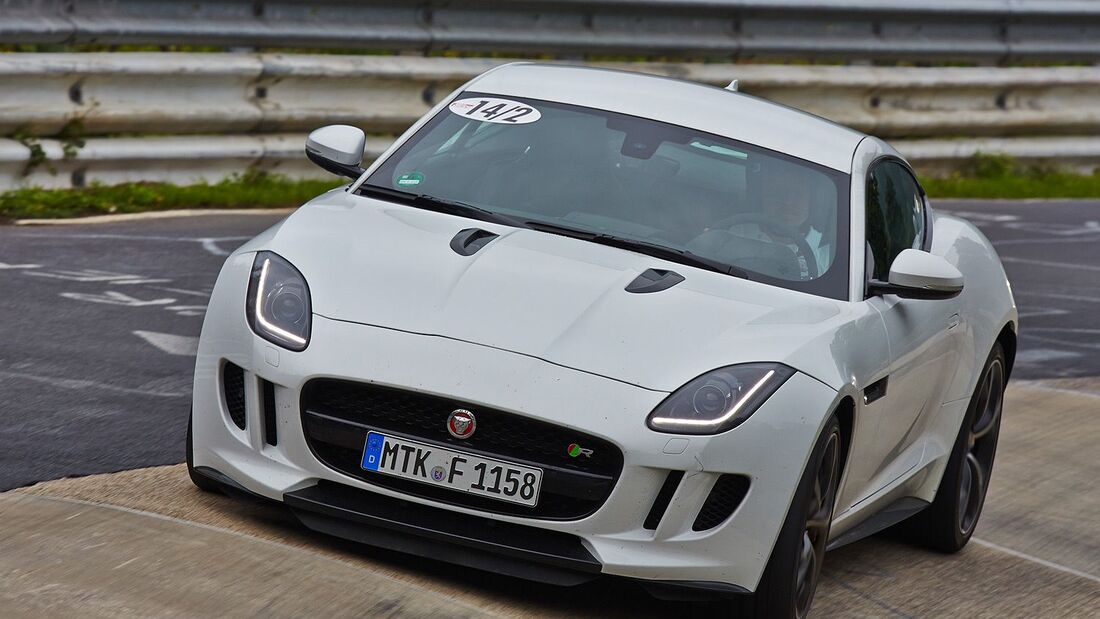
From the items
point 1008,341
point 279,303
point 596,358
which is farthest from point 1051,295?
point 279,303

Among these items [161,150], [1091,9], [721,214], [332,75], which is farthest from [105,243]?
[1091,9]

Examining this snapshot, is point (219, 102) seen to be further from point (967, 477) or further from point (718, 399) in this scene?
point (718, 399)

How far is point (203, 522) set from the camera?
5.01 meters

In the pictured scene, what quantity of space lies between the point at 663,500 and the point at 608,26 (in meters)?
9.54

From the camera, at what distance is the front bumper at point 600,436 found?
177 inches

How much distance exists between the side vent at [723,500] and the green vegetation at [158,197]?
22.1ft

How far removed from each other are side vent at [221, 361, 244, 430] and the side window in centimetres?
205

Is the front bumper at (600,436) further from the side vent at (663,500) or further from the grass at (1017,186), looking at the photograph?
the grass at (1017,186)

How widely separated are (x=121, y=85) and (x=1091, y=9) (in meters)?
9.68

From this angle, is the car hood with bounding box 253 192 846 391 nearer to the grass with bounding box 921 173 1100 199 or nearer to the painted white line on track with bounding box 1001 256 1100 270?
the painted white line on track with bounding box 1001 256 1100 270

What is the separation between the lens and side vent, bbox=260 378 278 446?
479 centimetres

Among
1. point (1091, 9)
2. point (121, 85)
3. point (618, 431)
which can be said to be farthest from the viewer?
point (1091, 9)

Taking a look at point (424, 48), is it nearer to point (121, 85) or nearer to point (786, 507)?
point (121, 85)

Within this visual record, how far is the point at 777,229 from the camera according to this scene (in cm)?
566
